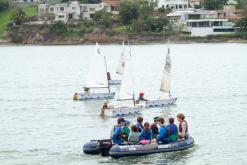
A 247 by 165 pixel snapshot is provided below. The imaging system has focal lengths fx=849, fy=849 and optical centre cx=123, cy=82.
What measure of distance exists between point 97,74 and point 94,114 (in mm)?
13733

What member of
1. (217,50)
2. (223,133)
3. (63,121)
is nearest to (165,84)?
(63,121)

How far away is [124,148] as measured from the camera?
48.8 metres

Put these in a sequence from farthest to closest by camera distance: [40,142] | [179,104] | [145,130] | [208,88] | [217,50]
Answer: [217,50]
[208,88]
[179,104]
[40,142]
[145,130]

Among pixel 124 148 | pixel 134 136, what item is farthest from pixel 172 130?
pixel 124 148

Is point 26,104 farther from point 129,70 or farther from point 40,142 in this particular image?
point 40,142

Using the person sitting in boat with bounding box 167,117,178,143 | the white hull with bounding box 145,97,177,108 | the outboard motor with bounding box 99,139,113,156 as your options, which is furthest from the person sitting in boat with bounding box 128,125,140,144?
the white hull with bounding box 145,97,177,108

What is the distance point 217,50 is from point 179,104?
12062 cm

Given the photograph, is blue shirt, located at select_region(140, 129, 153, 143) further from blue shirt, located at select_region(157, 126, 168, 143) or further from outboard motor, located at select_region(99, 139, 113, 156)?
outboard motor, located at select_region(99, 139, 113, 156)

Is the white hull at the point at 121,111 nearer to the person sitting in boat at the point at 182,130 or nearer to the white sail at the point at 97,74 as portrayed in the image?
the white sail at the point at 97,74

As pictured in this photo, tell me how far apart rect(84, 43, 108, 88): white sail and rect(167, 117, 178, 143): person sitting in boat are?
3651 centimetres

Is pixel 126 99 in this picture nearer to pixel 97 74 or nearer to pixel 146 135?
pixel 97 74


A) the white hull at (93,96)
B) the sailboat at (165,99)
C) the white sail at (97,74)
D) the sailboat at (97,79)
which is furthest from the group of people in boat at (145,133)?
the white sail at (97,74)

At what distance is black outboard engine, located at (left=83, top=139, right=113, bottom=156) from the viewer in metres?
49.4

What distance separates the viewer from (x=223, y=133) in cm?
6016
